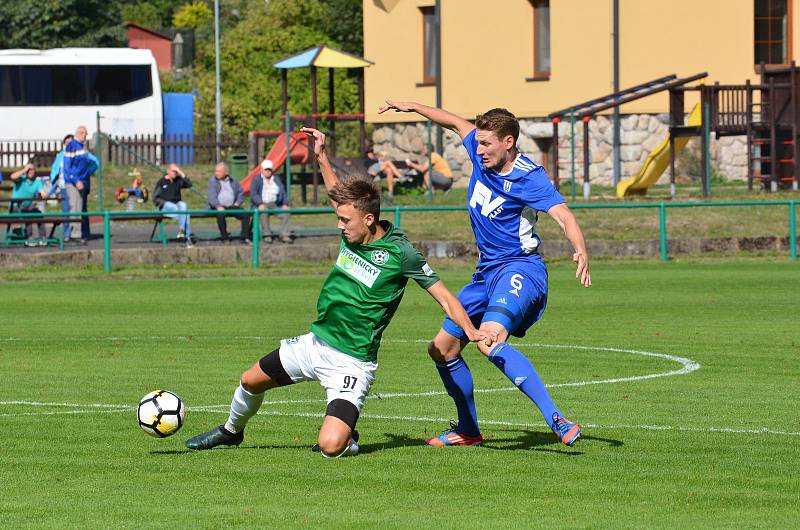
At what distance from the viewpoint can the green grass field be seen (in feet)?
25.6

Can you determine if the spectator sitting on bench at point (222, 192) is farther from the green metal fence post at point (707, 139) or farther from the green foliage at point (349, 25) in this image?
the green foliage at point (349, 25)

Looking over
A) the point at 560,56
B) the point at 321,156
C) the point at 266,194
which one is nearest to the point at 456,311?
the point at 321,156

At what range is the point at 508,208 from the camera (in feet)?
32.6

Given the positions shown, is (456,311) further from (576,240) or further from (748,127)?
(748,127)

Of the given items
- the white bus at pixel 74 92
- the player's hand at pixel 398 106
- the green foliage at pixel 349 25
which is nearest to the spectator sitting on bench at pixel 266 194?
the white bus at pixel 74 92

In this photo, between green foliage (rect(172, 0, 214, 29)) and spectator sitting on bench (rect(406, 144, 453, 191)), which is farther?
green foliage (rect(172, 0, 214, 29))

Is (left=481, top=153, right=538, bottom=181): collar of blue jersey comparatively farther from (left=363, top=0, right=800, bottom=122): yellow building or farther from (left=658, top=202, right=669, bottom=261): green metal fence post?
(left=363, top=0, right=800, bottom=122): yellow building

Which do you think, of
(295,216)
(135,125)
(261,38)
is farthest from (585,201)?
(261,38)

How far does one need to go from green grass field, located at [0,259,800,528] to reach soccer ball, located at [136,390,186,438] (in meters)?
0.17

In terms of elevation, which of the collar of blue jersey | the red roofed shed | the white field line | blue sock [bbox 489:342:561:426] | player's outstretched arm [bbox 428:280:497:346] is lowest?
the white field line

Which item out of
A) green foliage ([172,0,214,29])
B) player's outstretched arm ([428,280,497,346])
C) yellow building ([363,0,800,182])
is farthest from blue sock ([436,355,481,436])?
green foliage ([172,0,214,29])

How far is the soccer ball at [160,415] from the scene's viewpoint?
972 centimetres

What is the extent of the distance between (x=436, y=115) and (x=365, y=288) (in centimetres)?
197

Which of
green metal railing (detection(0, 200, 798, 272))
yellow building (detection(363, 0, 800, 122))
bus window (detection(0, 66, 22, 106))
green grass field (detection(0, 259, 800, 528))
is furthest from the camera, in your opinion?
bus window (detection(0, 66, 22, 106))
